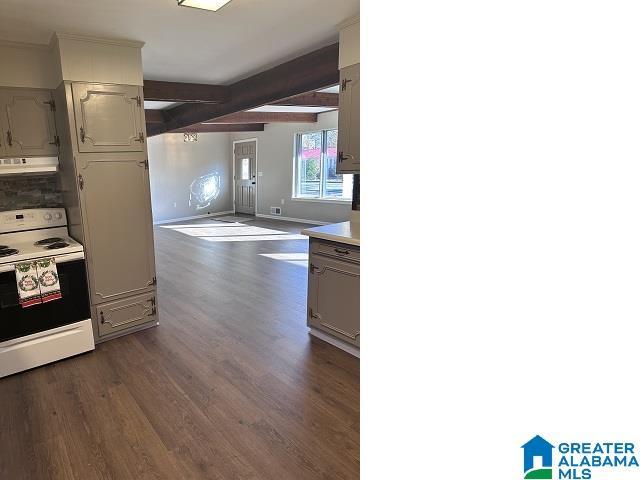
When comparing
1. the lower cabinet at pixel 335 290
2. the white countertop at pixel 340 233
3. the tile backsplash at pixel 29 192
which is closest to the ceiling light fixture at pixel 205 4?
the white countertop at pixel 340 233

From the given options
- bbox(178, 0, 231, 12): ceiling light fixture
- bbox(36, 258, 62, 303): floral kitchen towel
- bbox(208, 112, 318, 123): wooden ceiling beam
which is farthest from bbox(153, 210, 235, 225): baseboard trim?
bbox(178, 0, 231, 12): ceiling light fixture

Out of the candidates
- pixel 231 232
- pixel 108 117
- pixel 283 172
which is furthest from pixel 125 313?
pixel 283 172

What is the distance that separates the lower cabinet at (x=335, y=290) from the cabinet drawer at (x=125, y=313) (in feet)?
4.67

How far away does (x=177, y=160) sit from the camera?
9.84 meters

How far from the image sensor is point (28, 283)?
99.2 inches

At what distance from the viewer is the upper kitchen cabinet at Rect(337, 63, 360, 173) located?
262 cm

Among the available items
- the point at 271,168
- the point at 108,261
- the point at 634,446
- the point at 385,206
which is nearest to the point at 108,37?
the point at 108,261

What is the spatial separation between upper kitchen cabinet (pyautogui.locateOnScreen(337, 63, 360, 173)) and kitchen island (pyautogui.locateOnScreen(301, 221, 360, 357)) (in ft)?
1.69

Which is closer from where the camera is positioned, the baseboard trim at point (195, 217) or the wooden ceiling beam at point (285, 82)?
the wooden ceiling beam at point (285, 82)

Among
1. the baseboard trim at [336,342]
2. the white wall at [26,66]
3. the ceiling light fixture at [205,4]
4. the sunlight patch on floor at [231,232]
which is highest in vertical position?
the ceiling light fixture at [205,4]

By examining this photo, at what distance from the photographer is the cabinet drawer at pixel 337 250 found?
8.62ft

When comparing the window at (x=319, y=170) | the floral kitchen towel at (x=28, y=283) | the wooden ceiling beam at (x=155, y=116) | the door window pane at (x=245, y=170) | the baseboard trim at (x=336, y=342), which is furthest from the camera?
the door window pane at (x=245, y=170)

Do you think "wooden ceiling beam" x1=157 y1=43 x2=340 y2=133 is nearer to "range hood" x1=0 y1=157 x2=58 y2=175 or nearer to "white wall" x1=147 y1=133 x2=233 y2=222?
"range hood" x1=0 y1=157 x2=58 y2=175

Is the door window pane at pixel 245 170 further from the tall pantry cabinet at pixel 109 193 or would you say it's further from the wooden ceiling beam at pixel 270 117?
the tall pantry cabinet at pixel 109 193
